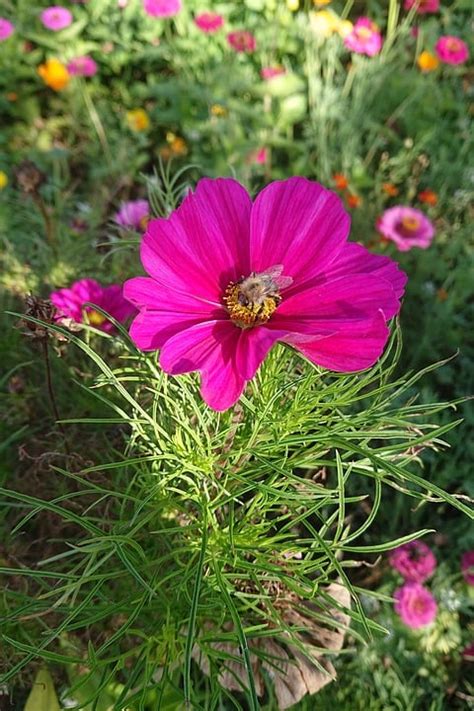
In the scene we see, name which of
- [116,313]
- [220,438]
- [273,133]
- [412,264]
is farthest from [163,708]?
[273,133]

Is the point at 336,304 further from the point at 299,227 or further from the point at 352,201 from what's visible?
the point at 352,201

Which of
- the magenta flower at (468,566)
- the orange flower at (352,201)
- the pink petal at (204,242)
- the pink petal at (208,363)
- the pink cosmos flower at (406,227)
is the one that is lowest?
the magenta flower at (468,566)

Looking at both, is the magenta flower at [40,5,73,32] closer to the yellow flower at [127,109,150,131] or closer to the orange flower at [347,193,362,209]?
the yellow flower at [127,109,150,131]

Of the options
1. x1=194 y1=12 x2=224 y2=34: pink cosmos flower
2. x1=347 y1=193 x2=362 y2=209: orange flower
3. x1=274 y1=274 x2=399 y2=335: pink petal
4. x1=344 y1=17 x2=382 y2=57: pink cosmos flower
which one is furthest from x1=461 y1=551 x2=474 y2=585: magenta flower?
x1=194 y1=12 x2=224 y2=34: pink cosmos flower

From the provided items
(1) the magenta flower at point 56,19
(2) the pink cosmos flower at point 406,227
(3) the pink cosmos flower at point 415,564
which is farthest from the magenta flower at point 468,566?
(1) the magenta flower at point 56,19

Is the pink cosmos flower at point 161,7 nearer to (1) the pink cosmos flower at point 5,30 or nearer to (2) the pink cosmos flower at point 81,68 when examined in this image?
(2) the pink cosmos flower at point 81,68

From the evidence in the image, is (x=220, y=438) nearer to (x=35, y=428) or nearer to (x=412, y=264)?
(x=35, y=428)

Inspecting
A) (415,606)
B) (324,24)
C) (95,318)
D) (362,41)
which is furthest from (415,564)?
(324,24)

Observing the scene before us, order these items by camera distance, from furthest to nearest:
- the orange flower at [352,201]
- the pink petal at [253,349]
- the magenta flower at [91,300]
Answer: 1. the orange flower at [352,201]
2. the magenta flower at [91,300]
3. the pink petal at [253,349]
